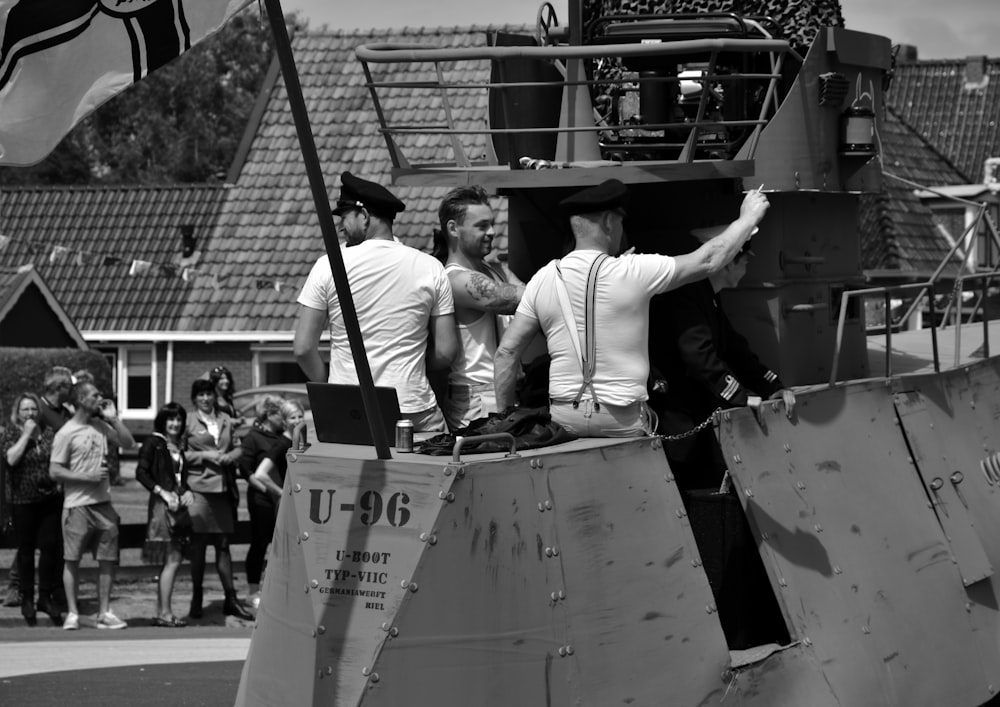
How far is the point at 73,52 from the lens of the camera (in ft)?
17.0

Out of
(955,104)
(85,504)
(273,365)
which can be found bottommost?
(273,365)

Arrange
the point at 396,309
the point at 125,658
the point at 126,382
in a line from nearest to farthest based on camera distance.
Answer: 1. the point at 396,309
2. the point at 125,658
3. the point at 126,382

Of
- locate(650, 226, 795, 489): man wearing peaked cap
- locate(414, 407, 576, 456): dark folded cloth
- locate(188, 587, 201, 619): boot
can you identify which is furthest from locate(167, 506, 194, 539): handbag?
locate(414, 407, 576, 456): dark folded cloth

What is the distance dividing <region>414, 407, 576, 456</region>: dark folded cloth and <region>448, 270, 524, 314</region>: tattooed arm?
0.78m

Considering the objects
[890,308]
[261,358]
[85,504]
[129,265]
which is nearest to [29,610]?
[85,504]

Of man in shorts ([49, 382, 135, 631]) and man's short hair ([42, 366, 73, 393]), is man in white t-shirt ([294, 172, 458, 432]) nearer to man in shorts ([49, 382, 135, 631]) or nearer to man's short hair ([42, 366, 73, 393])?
man in shorts ([49, 382, 135, 631])

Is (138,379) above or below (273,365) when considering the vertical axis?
below

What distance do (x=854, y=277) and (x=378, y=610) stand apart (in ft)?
11.8

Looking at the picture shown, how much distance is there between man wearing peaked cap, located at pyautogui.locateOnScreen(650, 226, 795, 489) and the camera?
259 inches

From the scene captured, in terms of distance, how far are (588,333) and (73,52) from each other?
206 cm

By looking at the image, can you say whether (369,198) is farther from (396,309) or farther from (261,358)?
(261,358)

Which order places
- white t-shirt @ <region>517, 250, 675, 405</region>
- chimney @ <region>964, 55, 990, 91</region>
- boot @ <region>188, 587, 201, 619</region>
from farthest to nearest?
chimney @ <region>964, 55, 990, 91</region>, boot @ <region>188, 587, 201, 619</region>, white t-shirt @ <region>517, 250, 675, 405</region>

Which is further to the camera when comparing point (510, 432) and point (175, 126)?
point (175, 126)

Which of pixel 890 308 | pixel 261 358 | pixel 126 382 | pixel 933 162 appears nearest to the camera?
pixel 890 308
